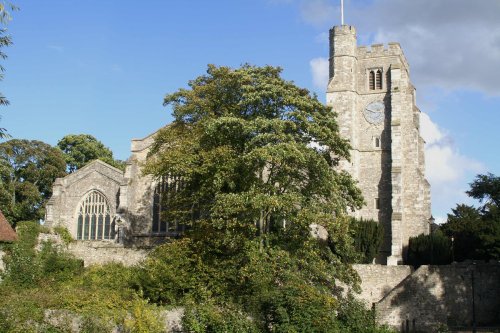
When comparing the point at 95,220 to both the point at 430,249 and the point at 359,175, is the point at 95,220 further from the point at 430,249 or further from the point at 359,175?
the point at 430,249

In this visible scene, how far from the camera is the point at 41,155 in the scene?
2028 inches

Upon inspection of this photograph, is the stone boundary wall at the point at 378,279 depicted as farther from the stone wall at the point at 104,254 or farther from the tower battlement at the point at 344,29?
the tower battlement at the point at 344,29

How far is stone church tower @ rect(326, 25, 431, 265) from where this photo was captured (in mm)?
43469

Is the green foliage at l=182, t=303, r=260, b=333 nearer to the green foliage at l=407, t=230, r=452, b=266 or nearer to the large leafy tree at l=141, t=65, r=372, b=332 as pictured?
the large leafy tree at l=141, t=65, r=372, b=332

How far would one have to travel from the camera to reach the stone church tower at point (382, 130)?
4347 cm

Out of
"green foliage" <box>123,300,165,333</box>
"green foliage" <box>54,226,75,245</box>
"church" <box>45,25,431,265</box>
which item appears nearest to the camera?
"green foliage" <box>123,300,165,333</box>

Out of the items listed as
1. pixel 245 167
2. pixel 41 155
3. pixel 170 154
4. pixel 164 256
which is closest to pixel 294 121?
pixel 245 167

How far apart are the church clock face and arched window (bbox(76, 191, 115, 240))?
19.2 meters

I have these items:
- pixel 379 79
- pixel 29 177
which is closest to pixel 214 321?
pixel 379 79

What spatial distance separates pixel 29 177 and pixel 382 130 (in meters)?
27.3

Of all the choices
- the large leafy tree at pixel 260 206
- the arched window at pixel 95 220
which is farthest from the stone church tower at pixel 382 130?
the arched window at pixel 95 220

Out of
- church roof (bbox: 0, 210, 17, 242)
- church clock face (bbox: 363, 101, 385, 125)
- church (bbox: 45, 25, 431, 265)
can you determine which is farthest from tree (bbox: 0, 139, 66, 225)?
church clock face (bbox: 363, 101, 385, 125)

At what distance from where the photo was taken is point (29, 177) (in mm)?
51281

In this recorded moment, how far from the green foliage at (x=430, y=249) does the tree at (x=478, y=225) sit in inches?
35.2
